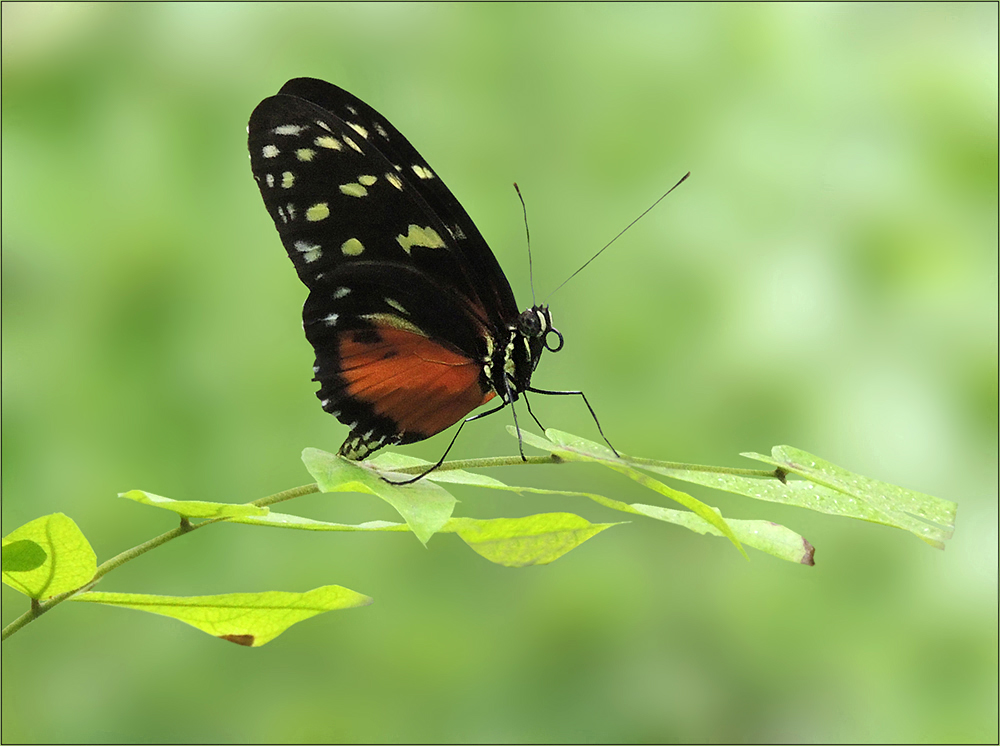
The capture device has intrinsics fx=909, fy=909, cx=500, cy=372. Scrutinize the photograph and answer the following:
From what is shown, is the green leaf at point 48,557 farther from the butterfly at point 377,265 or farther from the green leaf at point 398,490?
the butterfly at point 377,265

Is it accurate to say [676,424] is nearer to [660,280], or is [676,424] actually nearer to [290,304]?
[660,280]

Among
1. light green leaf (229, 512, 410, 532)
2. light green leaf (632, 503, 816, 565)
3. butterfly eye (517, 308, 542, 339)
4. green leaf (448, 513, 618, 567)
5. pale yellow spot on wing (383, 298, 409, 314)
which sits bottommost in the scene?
light green leaf (632, 503, 816, 565)

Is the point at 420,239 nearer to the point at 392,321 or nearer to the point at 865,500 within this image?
the point at 392,321

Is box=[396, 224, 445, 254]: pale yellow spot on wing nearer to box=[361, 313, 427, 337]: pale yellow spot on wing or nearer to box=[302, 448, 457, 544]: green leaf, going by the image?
box=[361, 313, 427, 337]: pale yellow spot on wing

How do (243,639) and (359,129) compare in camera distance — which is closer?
(243,639)

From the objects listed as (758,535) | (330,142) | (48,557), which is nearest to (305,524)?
(48,557)

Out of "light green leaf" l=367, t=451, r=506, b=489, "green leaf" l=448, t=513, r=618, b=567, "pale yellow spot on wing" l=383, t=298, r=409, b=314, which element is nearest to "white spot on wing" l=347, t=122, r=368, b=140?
"pale yellow spot on wing" l=383, t=298, r=409, b=314

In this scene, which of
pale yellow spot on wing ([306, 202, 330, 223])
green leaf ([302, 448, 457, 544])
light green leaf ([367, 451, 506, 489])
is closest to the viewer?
green leaf ([302, 448, 457, 544])
